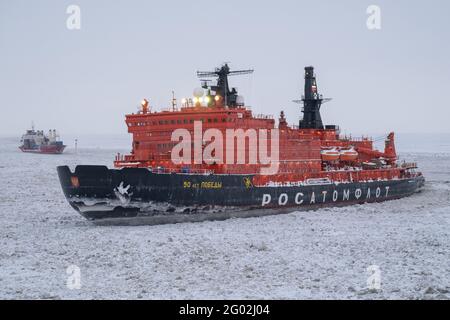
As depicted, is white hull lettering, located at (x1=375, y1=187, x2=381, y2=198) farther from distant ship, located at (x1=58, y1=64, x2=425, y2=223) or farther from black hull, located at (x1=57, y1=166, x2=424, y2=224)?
black hull, located at (x1=57, y1=166, x2=424, y2=224)

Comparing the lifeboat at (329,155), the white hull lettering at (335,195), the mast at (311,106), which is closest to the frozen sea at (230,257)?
the white hull lettering at (335,195)

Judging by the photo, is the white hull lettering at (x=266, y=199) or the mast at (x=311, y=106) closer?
the white hull lettering at (x=266, y=199)

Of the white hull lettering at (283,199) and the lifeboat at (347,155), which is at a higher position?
the lifeboat at (347,155)

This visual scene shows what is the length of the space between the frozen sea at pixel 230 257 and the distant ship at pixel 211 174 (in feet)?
2.99

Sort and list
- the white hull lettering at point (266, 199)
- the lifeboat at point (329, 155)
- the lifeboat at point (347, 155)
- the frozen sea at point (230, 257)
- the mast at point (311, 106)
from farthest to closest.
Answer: the mast at point (311, 106)
the lifeboat at point (347, 155)
the lifeboat at point (329, 155)
the white hull lettering at point (266, 199)
the frozen sea at point (230, 257)

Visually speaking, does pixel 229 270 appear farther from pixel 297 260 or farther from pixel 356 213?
pixel 356 213

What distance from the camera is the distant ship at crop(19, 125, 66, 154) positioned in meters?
91.9

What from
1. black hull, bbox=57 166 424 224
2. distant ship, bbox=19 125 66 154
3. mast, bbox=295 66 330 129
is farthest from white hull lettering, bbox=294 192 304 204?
distant ship, bbox=19 125 66 154

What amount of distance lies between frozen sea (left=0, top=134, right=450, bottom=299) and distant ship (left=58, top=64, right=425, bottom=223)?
2.99ft

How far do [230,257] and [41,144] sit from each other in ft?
288

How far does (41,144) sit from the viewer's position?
308ft

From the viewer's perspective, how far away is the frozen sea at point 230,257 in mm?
11492

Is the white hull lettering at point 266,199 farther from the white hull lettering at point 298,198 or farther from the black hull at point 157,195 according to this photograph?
the white hull lettering at point 298,198
